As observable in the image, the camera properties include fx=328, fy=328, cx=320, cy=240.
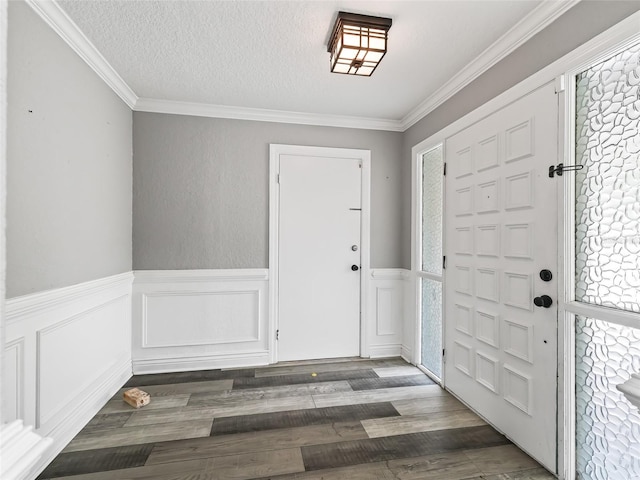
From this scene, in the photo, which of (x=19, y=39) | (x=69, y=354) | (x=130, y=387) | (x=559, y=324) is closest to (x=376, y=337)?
(x=559, y=324)

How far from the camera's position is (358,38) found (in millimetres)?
1857

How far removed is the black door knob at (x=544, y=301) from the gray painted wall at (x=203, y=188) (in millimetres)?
2222

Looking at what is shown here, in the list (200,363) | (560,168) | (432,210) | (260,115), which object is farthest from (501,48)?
(200,363)

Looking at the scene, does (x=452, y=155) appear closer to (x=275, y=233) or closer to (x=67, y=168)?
(x=275, y=233)

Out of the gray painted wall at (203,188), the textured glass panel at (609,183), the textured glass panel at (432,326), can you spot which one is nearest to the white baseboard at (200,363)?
the gray painted wall at (203,188)

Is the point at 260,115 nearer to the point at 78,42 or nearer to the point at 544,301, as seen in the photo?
the point at 78,42

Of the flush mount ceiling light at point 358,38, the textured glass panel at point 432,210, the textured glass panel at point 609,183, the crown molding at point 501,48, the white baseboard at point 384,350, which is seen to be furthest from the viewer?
the white baseboard at point 384,350

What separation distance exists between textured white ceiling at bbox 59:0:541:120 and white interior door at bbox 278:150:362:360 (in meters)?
0.69

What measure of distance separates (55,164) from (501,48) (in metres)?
2.73

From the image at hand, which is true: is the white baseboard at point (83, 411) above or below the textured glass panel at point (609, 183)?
below

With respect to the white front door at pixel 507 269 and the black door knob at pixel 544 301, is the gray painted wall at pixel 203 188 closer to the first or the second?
the white front door at pixel 507 269

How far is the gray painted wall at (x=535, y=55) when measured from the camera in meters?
1.48

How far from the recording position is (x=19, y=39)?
157cm

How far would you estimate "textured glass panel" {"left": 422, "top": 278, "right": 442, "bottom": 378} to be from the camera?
2865 mm
